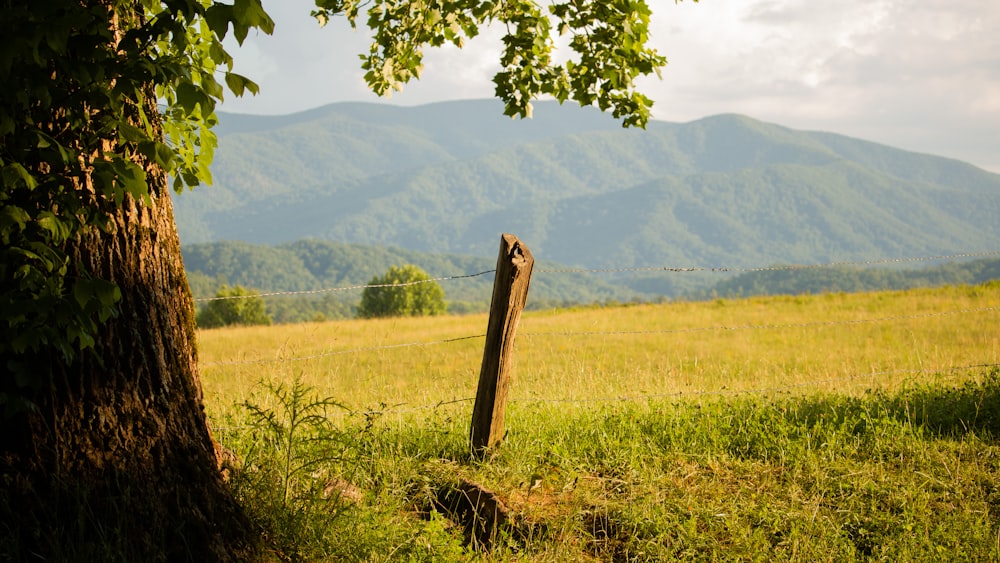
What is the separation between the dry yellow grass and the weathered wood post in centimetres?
164

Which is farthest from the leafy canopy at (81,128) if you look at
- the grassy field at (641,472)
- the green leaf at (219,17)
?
the grassy field at (641,472)

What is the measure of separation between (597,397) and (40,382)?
5174mm

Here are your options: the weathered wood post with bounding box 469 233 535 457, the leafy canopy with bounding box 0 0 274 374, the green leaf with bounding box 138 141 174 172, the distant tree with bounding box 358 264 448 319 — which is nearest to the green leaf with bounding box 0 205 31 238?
the leafy canopy with bounding box 0 0 274 374

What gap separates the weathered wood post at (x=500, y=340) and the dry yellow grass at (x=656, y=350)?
5.40 ft

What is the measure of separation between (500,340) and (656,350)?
1472cm

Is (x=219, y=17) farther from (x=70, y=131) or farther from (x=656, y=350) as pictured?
(x=656, y=350)

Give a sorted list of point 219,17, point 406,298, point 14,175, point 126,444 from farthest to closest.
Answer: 1. point 406,298
2. point 126,444
3. point 14,175
4. point 219,17

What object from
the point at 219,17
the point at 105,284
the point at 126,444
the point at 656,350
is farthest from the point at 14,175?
the point at 656,350

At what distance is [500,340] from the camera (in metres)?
5.94

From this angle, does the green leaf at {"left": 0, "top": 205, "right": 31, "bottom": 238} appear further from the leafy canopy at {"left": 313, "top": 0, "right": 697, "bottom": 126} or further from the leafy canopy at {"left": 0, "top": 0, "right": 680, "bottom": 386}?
the leafy canopy at {"left": 313, "top": 0, "right": 697, "bottom": 126}

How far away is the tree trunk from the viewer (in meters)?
3.82

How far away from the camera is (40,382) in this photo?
378cm

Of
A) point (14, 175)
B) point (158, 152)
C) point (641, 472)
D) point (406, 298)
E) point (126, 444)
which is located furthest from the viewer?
point (406, 298)

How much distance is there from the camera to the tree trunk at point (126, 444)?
3822mm
